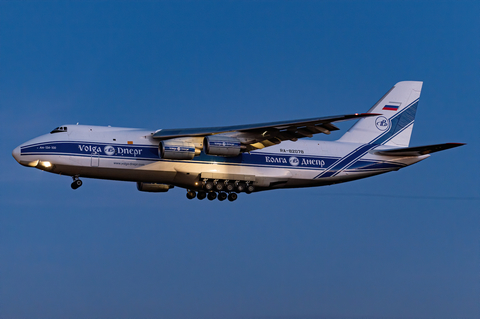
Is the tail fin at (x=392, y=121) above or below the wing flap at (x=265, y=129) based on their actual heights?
above

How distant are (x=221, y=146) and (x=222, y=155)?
332 mm

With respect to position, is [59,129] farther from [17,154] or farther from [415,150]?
[415,150]

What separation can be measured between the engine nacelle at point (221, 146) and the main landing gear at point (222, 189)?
5.13 feet

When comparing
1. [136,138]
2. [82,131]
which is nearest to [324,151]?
[136,138]

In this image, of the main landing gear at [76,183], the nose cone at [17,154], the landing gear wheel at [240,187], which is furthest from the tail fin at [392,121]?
the nose cone at [17,154]

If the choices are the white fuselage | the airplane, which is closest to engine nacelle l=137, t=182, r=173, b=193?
the airplane

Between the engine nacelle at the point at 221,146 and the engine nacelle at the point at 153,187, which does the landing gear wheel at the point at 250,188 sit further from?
the engine nacelle at the point at 153,187

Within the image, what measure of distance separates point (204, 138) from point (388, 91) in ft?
29.1

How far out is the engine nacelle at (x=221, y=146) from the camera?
18.9 metres

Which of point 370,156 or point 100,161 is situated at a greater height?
point 370,156

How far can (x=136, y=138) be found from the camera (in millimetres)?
19500

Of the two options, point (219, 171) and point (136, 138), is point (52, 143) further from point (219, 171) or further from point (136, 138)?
point (219, 171)

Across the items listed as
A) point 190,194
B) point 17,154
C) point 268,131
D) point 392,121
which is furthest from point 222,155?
point 392,121

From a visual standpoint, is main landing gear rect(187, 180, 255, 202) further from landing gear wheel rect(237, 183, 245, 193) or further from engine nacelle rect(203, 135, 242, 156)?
engine nacelle rect(203, 135, 242, 156)
